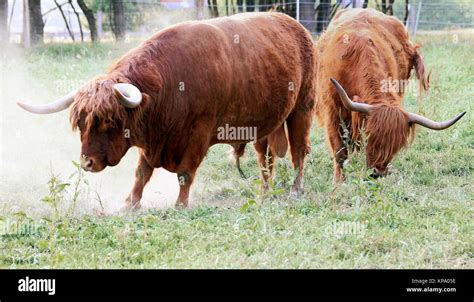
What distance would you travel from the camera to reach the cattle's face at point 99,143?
6316mm

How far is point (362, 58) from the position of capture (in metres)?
8.02

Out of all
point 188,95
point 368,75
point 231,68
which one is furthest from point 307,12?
point 188,95

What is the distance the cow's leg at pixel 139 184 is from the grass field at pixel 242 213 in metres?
0.33

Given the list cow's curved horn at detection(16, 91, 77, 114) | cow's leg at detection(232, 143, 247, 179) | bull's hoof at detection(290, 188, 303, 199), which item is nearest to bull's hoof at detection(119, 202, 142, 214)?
cow's curved horn at detection(16, 91, 77, 114)

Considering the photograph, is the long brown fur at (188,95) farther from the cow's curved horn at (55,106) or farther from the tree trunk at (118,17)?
the tree trunk at (118,17)

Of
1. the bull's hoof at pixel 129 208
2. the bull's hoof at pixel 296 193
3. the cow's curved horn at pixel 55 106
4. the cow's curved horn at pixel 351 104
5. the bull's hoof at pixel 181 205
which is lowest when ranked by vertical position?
the bull's hoof at pixel 296 193

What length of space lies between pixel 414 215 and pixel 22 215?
2874 millimetres

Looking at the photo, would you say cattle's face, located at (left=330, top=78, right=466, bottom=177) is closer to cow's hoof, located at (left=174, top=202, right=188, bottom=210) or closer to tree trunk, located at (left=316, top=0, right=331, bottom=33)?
cow's hoof, located at (left=174, top=202, right=188, bottom=210)

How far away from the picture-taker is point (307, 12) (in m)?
15.3

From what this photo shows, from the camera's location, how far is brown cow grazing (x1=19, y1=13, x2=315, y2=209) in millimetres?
6359

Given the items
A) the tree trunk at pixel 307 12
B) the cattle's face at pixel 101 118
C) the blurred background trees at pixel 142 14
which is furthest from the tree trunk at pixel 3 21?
the cattle's face at pixel 101 118

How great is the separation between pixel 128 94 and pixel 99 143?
44 centimetres
